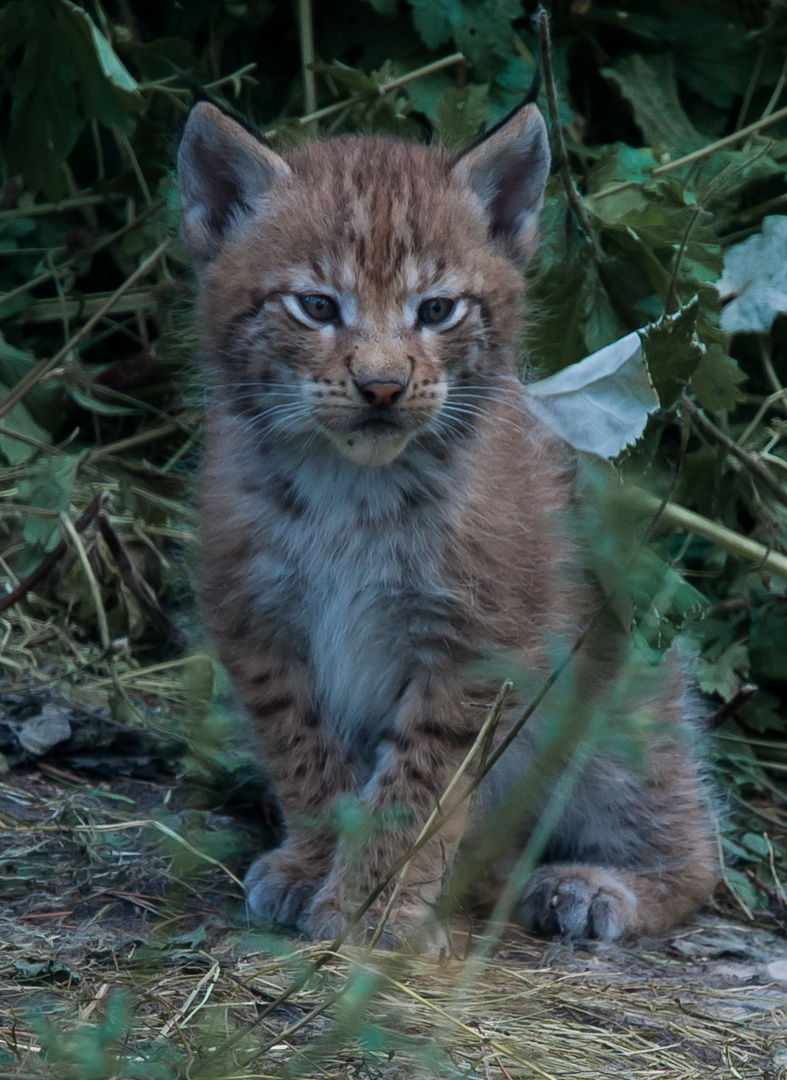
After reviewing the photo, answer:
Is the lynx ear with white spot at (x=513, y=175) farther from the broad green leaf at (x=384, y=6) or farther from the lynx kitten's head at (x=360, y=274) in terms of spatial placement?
the broad green leaf at (x=384, y=6)

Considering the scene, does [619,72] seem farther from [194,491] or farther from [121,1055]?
[121,1055]

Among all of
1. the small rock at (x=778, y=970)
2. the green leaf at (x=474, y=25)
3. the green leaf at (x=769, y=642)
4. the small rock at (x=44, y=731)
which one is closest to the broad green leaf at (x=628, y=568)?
the small rock at (x=778, y=970)

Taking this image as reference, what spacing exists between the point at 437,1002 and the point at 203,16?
3.74 meters

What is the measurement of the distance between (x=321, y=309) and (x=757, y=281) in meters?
1.55

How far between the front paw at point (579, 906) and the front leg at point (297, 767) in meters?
0.52

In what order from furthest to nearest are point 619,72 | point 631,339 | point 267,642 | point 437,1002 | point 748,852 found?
point 619,72 → point 748,852 → point 267,642 → point 631,339 → point 437,1002

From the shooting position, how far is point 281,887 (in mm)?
3119

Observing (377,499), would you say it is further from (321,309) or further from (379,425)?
(321,309)

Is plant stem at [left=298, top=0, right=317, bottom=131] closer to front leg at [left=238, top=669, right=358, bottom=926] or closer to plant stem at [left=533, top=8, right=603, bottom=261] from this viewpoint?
plant stem at [left=533, top=8, right=603, bottom=261]

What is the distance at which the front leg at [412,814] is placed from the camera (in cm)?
295

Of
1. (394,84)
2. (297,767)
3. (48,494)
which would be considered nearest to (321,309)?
(297,767)

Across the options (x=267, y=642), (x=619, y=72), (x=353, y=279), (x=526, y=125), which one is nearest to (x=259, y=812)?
(x=267, y=642)

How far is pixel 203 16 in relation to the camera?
4930mm

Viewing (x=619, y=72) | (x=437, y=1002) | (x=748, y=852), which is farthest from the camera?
(x=619, y=72)
